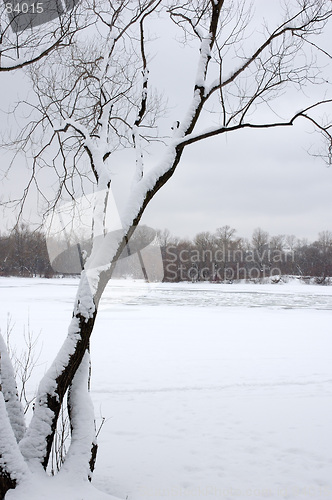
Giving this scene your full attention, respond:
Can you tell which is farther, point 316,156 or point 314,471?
point 314,471

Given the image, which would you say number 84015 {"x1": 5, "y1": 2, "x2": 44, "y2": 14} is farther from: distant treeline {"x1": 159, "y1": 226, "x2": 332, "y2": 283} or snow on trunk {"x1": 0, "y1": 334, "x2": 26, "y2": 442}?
distant treeline {"x1": 159, "y1": 226, "x2": 332, "y2": 283}

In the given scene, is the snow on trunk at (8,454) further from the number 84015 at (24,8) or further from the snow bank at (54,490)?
the number 84015 at (24,8)

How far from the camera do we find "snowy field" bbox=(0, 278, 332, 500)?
5.15 m

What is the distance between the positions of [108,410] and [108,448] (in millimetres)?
1458

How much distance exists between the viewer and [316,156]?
4516 mm

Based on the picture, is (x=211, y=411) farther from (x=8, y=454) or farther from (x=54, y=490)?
(x=8, y=454)

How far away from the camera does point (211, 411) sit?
755 centimetres

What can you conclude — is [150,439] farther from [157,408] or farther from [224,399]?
[224,399]

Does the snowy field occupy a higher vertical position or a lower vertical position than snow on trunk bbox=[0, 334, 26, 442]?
lower

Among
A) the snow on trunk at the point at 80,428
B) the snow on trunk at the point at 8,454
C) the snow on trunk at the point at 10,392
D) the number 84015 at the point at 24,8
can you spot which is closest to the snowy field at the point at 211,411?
the snow on trunk at the point at 80,428

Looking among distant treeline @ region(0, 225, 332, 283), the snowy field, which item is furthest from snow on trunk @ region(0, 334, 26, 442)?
distant treeline @ region(0, 225, 332, 283)

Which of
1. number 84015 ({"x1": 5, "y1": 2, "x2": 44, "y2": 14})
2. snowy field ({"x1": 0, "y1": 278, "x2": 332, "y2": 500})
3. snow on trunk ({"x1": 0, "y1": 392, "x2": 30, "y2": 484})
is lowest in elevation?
snowy field ({"x1": 0, "y1": 278, "x2": 332, "y2": 500})

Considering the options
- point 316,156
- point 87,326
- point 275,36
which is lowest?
point 87,326

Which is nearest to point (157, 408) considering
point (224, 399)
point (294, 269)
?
point (224, 399)
